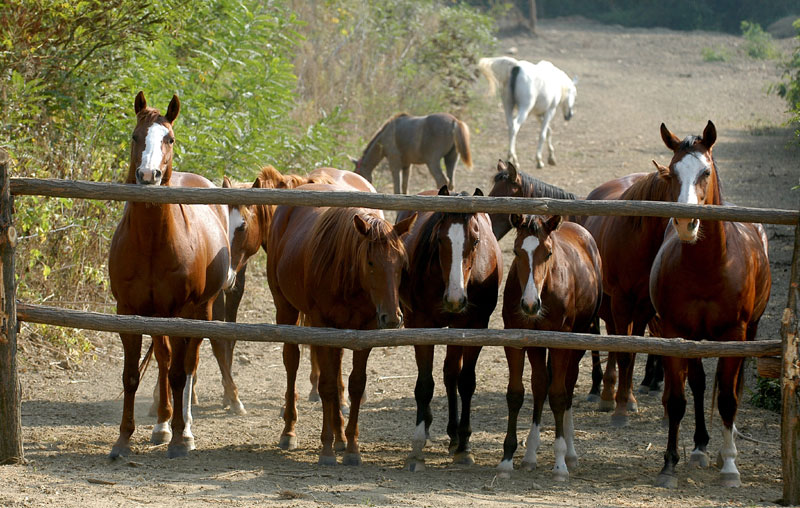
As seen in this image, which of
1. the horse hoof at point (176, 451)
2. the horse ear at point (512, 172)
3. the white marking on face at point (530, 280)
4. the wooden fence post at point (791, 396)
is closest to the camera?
the wooden fence post at point (791, 396)

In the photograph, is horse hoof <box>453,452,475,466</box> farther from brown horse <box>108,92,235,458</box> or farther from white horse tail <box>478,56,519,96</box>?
white horse tail <box>478,56,519,96</box>

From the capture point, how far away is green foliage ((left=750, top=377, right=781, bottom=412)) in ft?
20.4

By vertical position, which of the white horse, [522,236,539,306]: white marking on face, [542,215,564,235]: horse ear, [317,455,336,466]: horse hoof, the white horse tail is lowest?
[317,455,336,466]: horse hoof

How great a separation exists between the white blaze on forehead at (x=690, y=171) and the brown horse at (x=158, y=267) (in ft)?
9.19

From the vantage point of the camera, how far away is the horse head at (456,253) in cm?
476

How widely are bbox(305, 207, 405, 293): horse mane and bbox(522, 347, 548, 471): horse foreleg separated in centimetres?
99

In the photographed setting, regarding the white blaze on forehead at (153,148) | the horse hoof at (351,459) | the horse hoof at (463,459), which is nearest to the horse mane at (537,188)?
the horse hoof at (463,459)

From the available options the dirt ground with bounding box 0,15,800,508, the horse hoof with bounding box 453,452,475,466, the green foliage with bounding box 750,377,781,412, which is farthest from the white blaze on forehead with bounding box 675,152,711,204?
the green foliage with bounding box 750,377,781,412

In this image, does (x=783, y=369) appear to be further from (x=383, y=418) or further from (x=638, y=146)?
(x=638, y=146)

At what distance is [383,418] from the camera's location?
631 centimetres

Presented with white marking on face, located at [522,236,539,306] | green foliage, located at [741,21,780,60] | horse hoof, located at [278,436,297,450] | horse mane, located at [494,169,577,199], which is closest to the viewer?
white marking on face, located at [522,236,539,306]

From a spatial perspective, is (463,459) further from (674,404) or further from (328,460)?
(674,404)

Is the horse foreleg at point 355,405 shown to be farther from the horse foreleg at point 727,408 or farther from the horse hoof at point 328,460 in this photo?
the horse foreleg at point 727,408

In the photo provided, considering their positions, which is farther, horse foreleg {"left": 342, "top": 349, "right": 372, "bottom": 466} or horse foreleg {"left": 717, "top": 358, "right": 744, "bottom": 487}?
horse foreleg {"left": 342, "top": 349, "right": 372, "bottom": 466}
